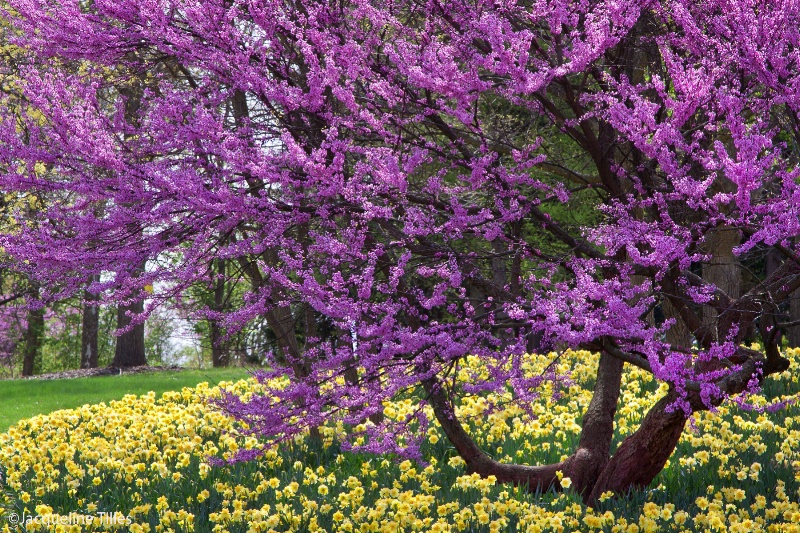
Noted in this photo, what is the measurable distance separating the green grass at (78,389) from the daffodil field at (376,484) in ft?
13.3

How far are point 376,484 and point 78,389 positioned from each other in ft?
35.4

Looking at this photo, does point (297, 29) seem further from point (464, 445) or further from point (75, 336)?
point (75, 336)

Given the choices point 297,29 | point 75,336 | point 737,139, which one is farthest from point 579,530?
point 75,336

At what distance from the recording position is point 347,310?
433cm

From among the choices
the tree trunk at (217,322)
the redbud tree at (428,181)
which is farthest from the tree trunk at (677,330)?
the tree trunk at (217,322)

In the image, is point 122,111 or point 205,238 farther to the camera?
point 122,111

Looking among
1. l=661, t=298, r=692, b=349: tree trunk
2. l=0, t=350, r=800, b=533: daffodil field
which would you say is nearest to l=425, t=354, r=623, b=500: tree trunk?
l=0, t=350, r=800, b=533: daffodil field

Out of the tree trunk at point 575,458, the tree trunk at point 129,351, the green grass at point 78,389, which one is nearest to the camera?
the tree trunk at point 575,458

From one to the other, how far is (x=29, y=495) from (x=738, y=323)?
18.0ft

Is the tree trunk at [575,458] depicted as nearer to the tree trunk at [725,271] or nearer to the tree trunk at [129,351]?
the tree trunk at [725,271]

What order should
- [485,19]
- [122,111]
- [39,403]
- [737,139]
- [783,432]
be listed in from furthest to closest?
[39,403] → [783,432] → [122,111] → [485,19] → [737,139]

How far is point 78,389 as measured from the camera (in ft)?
49.6

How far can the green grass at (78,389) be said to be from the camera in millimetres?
13133

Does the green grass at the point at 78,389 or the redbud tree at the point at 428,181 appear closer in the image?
the redbud tree at the point at 428,181
